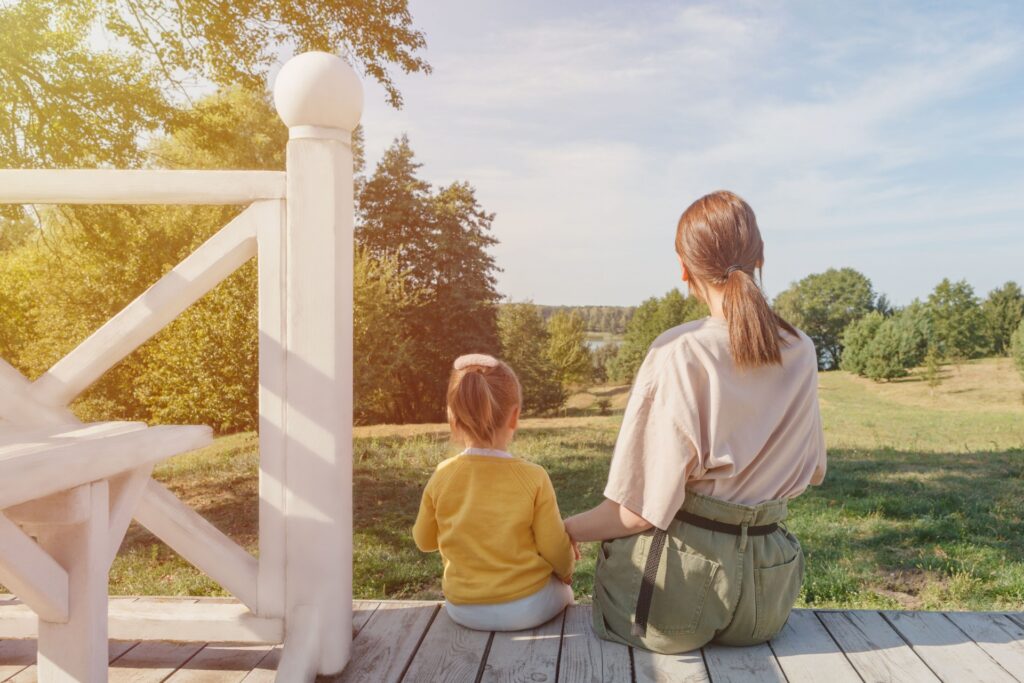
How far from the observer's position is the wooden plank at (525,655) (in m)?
1.78

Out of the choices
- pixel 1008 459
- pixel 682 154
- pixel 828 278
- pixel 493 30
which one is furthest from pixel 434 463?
pixel 828 278

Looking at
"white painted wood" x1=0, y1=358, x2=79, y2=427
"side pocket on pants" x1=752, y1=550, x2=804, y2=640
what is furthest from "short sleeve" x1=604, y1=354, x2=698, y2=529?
"white painted wood" x1=0, y1=358, x2=79, y2=427

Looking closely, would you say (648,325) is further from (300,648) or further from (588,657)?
(300,648)

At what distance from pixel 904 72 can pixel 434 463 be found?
29138 millimetres

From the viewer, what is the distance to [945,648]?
Answer: 1.94 m

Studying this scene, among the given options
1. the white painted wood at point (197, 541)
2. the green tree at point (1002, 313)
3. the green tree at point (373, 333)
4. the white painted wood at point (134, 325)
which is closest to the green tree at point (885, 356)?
the green tree at point (1002, 313)

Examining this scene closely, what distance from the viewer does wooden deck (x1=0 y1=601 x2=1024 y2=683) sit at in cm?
179

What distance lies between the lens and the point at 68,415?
178 cm

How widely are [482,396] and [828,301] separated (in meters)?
41.2

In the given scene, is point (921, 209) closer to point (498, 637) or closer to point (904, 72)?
point (904, 72)

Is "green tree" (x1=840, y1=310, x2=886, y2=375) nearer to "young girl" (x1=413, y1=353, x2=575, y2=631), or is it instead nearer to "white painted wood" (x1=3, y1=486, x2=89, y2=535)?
"young girl" (x1=413, y1=353, x2=575, y2=631)

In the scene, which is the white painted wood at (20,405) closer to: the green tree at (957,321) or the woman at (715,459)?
the woman at (715,459)

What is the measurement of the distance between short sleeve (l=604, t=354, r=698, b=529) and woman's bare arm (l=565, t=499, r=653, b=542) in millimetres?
26

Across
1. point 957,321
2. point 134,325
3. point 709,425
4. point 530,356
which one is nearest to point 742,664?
point 709,425
